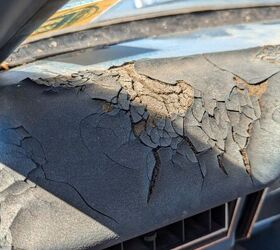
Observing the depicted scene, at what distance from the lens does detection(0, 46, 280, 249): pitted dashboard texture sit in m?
0.86

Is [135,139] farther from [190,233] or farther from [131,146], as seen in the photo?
[190,233]

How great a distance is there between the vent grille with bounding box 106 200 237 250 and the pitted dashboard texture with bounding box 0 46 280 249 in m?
0.10

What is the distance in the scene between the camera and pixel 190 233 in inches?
43.8

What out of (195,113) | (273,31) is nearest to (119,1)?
(273,31)

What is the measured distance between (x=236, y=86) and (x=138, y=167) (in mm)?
319

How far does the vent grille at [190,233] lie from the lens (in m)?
1.05

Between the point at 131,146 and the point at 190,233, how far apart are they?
0.27m

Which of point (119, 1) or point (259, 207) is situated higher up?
point (119, 1)

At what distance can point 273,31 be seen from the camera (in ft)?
4.54

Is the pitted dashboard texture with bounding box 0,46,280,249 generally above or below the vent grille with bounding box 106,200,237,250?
above

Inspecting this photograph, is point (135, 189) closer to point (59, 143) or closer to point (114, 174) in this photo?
point (114, 174)

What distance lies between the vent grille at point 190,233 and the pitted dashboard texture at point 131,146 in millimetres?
97

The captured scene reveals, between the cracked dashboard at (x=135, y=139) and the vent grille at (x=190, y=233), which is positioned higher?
the cracked dashboard at (x=135, y=139)

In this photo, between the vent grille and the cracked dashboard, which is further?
the vent grille
